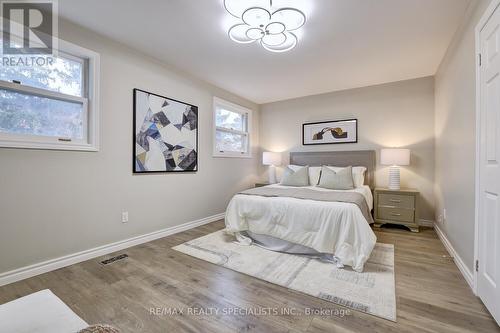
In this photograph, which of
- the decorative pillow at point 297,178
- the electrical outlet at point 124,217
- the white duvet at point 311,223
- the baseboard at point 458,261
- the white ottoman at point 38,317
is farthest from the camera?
the decorative pillow at point 297,178

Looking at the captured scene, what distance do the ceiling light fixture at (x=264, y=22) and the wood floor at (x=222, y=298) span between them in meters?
2.37

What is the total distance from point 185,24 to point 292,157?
10.6 feet

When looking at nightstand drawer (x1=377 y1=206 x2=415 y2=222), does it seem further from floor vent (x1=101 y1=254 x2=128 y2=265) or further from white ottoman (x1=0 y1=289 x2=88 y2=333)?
white ottoman (x1=0 y1=289 x2=88 y2=333)

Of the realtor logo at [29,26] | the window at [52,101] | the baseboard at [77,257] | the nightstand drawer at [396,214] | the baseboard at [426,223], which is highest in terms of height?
the realtor logo at [29,26]

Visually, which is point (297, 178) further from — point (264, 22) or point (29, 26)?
point (29, 26)

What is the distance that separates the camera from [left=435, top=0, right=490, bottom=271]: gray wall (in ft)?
6.37

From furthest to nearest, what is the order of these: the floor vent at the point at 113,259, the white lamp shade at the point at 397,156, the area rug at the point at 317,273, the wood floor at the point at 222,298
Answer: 1. the white lamp shade at the point at 397,156
2. the floor vent at the point at 113,259
3. the area rug at the point at 317,273
4. the wood floor at the point at 222,298

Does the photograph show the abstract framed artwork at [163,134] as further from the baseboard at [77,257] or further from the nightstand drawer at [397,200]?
the nightstand drawer at [397,200]

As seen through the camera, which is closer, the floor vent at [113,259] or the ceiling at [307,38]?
the ceiling at [307,38]

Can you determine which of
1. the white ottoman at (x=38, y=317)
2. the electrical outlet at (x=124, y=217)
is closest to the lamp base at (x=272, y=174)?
the electrical outlet at (x=124, y=217)

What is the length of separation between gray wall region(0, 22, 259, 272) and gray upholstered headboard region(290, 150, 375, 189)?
2052mm

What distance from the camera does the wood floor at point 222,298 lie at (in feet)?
4.83

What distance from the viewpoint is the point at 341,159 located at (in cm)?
432

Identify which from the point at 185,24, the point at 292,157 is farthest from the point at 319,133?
the point at 185,24
